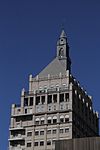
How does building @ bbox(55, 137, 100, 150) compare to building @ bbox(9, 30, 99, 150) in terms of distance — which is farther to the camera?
building @ bbox(9, 30, 99, 150)

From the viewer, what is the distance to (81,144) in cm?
9162

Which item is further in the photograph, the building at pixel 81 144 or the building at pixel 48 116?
the building at pixel 48 116

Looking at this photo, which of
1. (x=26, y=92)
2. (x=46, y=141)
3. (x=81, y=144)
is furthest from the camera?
(x=26, y=92)

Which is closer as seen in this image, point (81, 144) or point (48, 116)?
point (81, 144)

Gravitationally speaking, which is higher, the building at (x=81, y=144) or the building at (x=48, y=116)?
the building at (x=48, y=116)

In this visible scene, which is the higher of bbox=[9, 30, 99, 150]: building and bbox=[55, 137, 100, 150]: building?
bbox=[9, 30, 99, 150]: building

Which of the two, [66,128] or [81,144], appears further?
[66,128]

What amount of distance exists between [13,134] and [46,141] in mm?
13645

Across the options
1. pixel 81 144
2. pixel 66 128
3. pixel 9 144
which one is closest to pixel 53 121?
pixel 66 128

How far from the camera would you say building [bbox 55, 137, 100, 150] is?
90.8m

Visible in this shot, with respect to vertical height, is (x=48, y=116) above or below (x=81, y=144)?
above

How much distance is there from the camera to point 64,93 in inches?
7446

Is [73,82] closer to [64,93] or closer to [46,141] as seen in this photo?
[64,93]

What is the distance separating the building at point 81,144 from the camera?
90.8 meters
